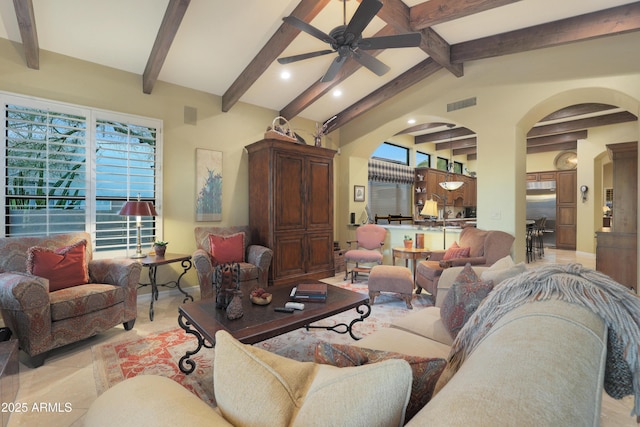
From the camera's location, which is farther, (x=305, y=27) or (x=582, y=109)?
(x=582, y=109)

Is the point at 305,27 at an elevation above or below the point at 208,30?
below

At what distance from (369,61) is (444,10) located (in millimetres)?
1042

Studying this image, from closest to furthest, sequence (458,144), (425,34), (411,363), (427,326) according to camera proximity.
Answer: (411,363) → (427,326) → (425,34) → (458,144)

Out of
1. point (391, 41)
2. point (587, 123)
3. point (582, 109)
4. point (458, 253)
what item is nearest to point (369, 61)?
point (391, 41)

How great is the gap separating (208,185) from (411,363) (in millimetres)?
4396

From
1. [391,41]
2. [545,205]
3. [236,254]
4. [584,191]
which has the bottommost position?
[236,254]

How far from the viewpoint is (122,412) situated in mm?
760

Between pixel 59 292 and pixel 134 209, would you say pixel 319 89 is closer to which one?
pixel 134 209

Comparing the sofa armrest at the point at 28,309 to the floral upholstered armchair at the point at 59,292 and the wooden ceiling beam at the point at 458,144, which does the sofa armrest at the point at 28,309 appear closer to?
the floral upholstered armchair at the point at 59,292

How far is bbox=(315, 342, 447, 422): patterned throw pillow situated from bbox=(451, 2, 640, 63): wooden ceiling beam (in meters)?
4.56

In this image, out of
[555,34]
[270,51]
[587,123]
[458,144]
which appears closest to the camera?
[555,34]

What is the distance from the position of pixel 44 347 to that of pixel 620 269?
22.3 feet

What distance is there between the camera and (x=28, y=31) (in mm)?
2920

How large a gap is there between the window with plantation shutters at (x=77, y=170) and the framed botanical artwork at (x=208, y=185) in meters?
0.58
